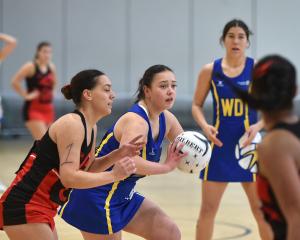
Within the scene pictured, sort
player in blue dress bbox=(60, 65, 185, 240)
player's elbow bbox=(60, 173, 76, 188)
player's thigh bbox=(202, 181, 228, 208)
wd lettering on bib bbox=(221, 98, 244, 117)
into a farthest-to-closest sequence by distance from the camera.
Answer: wd lettering on bib bbox=(221, 98, 244, 117) → player's thigh bbox=(202, 181, 228, 208) → player in blue dress bbox=(60, 65, 185, 240) → player's elbow bbox=(60, 173, 76, 188)

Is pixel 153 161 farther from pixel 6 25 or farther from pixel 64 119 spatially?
pixel 6 25

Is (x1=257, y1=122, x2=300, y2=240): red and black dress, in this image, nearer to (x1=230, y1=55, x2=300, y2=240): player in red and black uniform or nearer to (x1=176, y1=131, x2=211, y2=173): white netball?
(x1=230, y1=55, x2=300, y2=240): player in red and black uniform

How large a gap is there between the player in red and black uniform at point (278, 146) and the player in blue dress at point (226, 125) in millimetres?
2848

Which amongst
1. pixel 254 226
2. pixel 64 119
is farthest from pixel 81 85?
pixel 254 226

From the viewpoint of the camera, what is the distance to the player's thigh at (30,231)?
13.6 ft

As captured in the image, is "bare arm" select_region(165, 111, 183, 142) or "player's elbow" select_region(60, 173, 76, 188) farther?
"bare arm" select_region(165, 111, 183, 142)

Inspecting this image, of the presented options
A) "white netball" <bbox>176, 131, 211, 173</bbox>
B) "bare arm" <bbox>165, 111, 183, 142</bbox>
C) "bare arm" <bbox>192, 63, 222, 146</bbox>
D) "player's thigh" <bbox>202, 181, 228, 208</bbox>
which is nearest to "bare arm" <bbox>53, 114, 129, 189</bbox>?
"white netball" <bbox>176, 131, 211, 173</bbox>

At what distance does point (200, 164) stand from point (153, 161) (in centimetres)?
31

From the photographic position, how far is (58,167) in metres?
4.22

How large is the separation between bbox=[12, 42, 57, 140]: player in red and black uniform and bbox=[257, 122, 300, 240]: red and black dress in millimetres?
8778

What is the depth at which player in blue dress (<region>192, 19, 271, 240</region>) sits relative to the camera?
18.8ft

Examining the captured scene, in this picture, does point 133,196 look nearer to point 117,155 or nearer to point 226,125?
point 117,155

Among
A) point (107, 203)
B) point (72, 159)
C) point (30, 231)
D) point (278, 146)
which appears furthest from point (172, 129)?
point (278, 146)

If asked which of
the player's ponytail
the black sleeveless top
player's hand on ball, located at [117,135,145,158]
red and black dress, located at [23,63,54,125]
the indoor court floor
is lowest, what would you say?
the indoor court floor
